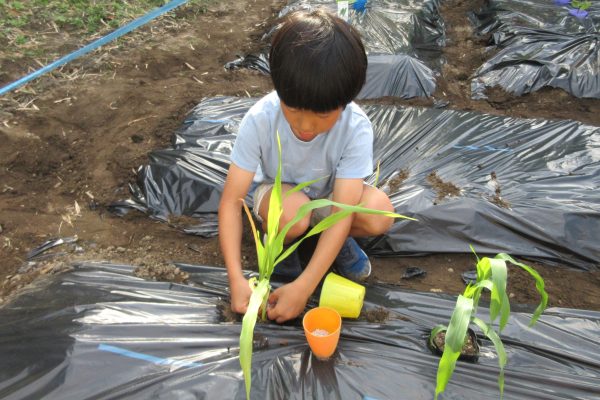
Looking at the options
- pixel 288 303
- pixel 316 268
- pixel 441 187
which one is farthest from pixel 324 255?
pixel 441 187

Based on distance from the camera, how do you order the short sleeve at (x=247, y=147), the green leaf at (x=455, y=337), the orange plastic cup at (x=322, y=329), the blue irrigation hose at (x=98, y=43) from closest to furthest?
the green leaf at (x=455, y=337), the orange plastic cup at (x=322, y=329), the short sleeve at (x=247, y=147), the blue irrigation hose at (x=98, y=43)

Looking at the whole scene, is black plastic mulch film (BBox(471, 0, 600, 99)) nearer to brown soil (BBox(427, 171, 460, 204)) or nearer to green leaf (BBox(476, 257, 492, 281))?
brown soil (BBox(427, 171, 460, 204))

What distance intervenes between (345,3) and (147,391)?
2260 millimetres

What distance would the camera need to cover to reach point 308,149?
1373 millimetres

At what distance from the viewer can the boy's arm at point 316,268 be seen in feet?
3.81

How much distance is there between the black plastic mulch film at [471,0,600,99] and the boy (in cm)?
172

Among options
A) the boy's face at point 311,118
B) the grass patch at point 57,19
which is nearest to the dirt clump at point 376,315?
the boy's face at point 311,118

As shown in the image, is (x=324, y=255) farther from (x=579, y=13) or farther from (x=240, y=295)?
(x=579, y=13)

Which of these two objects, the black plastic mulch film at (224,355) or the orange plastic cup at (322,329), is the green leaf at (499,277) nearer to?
the black plastic mulch film at (224,355)

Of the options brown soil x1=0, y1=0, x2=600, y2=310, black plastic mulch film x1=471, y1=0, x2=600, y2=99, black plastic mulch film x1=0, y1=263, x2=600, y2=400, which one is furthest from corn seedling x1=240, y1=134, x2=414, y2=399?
black plastic mulch film x1=471, y1=0, x2=600, y2=99

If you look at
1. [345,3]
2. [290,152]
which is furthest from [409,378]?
[345,3]

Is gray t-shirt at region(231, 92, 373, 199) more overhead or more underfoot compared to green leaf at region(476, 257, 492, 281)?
more overhead

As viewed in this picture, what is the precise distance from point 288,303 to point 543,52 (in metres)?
2.52

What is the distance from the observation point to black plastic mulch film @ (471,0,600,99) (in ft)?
8.67
